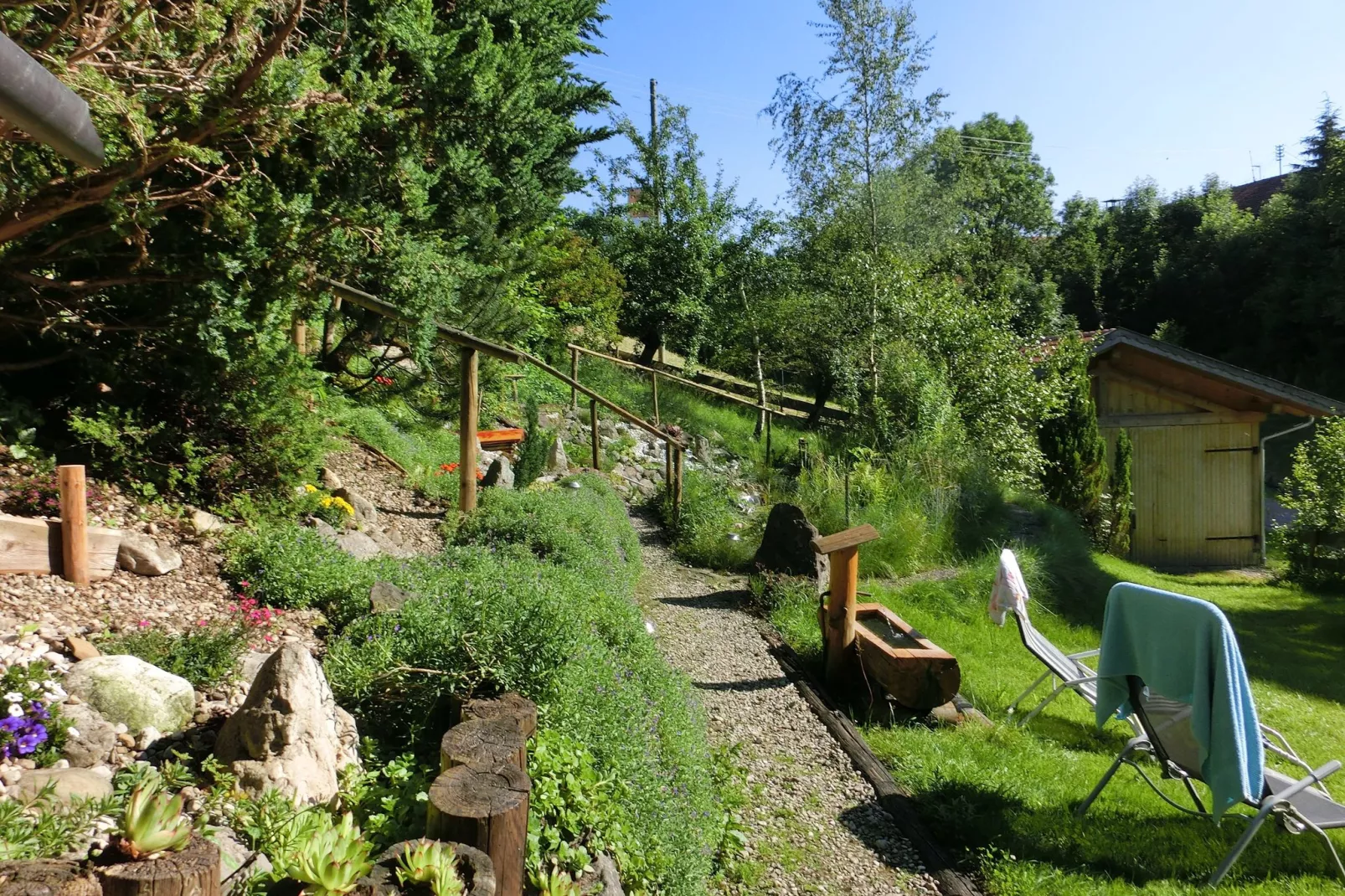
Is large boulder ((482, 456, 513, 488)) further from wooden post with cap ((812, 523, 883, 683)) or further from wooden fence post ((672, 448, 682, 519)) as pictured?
wooden post with cap ((812, 523, 883, 683))

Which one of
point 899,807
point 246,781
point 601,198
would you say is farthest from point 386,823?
point 601,198

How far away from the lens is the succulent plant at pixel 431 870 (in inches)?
81.5

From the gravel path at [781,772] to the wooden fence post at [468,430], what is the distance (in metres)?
1.93

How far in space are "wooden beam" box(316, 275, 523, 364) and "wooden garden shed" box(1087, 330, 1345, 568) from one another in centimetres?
1307

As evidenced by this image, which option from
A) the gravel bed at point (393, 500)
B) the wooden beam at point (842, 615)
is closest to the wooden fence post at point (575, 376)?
the gravel bed at point (393, 500)

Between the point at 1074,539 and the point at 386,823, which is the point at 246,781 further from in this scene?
the point at 1074,539

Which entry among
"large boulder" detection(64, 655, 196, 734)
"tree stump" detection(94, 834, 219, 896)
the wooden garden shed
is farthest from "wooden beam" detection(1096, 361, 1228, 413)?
"tree stump" detection(94, 834, 219, 896)

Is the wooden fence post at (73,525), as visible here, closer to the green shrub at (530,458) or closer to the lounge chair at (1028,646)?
the green shrub at (530,458)

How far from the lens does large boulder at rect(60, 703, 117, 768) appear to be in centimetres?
277

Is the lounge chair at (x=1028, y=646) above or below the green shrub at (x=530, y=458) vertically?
below

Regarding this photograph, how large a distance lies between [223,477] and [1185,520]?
16192 mm

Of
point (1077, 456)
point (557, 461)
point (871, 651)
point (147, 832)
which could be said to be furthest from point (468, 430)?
point (1077, 456)

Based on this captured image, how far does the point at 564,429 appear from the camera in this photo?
1345 cm

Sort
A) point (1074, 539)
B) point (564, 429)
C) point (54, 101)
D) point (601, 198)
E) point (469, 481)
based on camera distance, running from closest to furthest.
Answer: point (54, 101) < point (469, 481) < point (1074, 539) < point (564, 429) < point (601, 198)
